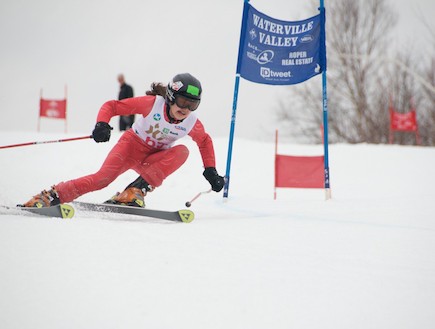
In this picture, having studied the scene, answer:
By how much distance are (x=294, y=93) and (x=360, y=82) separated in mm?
3232

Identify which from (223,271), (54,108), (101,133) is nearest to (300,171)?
(101,133)

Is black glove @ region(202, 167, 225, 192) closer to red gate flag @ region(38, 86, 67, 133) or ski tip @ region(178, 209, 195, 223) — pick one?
ski tip @ region(178, 209, 195, 223)

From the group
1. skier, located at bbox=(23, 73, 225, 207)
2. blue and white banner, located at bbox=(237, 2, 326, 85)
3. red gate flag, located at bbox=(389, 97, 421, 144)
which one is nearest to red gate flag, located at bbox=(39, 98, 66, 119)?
blue and white banner, located at bbox=(237, 2, 326, 85)

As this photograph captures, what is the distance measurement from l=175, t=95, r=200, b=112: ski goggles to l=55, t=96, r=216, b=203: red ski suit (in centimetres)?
26

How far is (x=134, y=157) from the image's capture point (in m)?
4.13

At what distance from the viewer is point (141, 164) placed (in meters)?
4.15

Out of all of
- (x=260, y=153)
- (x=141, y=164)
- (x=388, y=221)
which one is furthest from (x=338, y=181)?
(x=141, y=164)

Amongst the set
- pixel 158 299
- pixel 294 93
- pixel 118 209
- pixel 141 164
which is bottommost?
pixel 158 299

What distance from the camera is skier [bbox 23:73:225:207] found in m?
3.64

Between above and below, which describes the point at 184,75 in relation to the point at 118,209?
above

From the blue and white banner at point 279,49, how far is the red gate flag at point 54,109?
935 cm

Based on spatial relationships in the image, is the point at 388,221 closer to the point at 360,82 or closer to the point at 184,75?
the point at 184,75

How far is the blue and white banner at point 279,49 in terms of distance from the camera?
5559 mm

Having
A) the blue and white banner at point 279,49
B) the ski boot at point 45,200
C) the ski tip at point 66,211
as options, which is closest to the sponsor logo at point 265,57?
the blue and white banner at point 279,49
